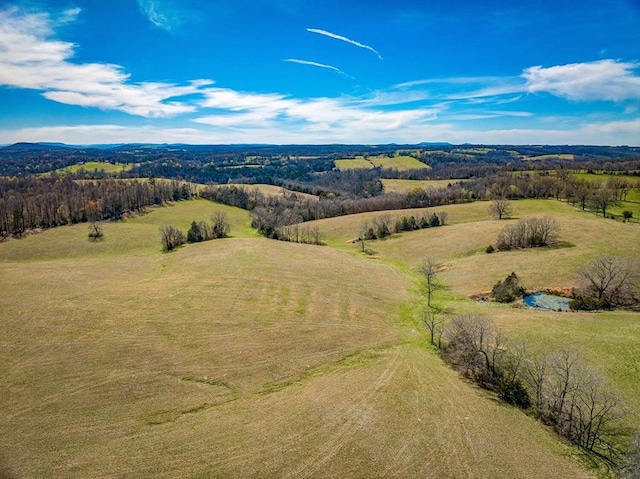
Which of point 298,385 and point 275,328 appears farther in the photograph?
point 275,328

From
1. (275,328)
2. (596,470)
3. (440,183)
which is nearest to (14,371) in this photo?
(275,328)

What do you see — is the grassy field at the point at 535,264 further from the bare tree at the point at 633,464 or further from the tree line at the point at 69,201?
the tree line at the point at 69,201

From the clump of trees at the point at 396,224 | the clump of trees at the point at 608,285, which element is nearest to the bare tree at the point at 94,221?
the clump of trees at the point at 396,224

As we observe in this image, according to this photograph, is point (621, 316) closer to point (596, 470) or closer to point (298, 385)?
point (596, 470)

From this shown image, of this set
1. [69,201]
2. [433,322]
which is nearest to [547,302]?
[433,322]

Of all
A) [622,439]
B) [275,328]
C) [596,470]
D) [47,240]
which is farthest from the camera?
[47,240]

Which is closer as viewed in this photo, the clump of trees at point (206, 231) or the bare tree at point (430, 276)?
the bare tree at point (430, 276)

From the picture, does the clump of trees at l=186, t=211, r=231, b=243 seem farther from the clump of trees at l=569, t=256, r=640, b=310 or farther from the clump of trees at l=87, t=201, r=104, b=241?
the clump of trees at l=569, t=256, r=640, b=310

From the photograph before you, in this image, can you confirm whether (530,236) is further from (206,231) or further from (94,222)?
(94,222)
